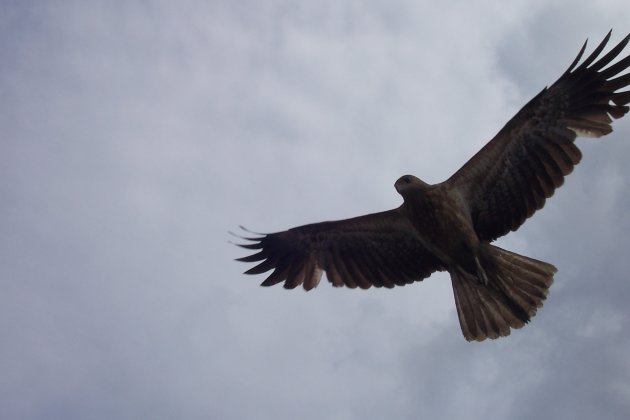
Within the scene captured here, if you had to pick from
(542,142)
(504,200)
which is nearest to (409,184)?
(504,200)

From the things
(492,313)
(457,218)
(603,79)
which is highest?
(603,79)

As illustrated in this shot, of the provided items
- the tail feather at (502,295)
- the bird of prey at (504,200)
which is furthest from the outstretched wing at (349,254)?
the tail feather at (502,295)

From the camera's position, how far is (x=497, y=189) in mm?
12156

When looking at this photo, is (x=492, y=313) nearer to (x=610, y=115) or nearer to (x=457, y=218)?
(x=457, y=218)

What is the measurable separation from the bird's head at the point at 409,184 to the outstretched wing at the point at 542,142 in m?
0.37

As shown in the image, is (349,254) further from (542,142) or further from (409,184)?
(542,142)

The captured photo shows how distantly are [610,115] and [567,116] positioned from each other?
478 millimetres

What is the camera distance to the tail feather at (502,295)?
11.9 meters

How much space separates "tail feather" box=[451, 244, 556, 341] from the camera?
1185 cm

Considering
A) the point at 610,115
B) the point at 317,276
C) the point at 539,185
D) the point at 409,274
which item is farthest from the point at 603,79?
the point at 317,276

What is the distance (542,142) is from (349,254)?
2986 mm

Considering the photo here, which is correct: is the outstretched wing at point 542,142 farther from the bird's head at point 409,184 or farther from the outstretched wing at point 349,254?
the outstretched wing at point 349,254

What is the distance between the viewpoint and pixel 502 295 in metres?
12.0

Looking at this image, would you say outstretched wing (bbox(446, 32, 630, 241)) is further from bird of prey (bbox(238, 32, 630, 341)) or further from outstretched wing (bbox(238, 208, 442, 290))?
outstretched wing (bbox(238, 208, 442, 290))
